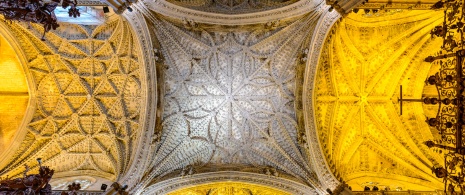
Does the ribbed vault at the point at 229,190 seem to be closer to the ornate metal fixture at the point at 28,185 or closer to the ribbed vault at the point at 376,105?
the ribbed vault at the point at 376,105

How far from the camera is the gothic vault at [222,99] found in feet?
40.6

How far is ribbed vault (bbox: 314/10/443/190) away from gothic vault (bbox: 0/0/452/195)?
5cm

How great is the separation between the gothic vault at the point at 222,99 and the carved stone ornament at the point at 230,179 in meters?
0.04

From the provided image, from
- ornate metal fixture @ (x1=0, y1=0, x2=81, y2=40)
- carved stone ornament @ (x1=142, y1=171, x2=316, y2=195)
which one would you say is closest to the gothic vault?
carved stone ornament @ (x1=142, y1=171, x2=316, y2=195)

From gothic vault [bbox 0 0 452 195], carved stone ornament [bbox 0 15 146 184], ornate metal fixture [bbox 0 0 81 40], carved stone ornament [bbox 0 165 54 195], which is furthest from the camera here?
carved stone ornament [bbox 0 15 146 184]

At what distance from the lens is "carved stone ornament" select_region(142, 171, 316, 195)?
11883 mm

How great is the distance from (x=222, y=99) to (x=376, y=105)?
686 centimetres

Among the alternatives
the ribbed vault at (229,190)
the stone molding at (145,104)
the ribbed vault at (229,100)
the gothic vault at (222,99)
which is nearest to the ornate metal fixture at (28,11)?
the stone molding at (145,104)

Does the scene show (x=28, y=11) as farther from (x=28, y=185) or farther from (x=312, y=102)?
(x=312, y=102)

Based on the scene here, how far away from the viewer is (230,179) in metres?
12.7

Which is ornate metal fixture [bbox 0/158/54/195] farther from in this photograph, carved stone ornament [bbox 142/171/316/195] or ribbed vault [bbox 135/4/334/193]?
ribbed vault [bbox 135/4/334/193]

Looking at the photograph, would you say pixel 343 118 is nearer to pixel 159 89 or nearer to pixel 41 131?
pixel 159 89

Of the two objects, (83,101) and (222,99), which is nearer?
(83,101)

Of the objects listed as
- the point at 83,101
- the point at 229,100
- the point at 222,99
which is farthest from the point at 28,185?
the point at 229,100
